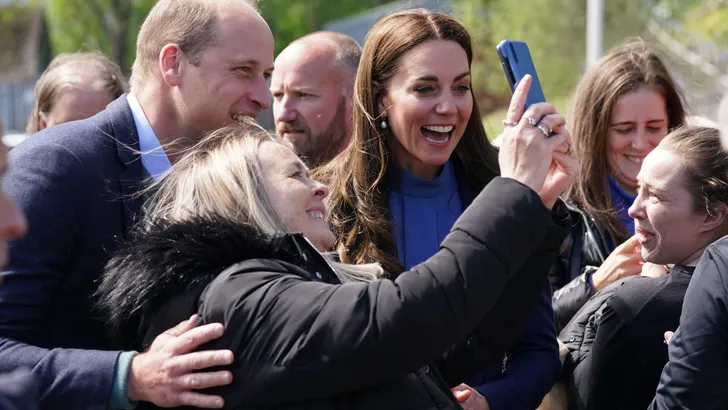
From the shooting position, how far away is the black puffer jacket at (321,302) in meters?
2.34

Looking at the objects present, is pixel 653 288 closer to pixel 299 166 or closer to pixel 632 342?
pixel 632 342

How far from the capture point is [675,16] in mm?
24031

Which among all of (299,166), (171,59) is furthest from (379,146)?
(299,166)

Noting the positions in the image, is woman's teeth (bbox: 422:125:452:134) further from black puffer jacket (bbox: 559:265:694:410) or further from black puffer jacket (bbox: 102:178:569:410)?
black puffer jacket (bbox: 102:178:569:410)

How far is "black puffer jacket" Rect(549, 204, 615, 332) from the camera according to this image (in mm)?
4219

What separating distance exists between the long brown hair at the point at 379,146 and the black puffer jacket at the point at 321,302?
3.13ft

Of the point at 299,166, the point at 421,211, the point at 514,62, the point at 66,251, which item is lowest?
the point at 421,211

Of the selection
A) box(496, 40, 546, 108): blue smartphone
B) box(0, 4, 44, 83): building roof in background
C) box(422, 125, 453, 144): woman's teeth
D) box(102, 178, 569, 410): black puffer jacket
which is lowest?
box(0, 4, 44, 83): building roof in background

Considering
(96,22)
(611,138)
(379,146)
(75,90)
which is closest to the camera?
(379,146)

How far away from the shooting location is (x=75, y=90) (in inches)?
223

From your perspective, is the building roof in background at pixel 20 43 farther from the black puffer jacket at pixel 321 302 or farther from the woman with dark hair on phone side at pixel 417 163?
the black puffer jacket at pixel 321 302

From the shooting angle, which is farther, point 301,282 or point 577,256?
point 577,256

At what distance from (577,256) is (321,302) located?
233 centimetres

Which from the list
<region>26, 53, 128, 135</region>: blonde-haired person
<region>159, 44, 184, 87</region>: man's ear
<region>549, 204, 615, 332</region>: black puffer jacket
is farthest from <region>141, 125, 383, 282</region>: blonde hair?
<region>26, 53, 128, 135</region>: blonde-haired person
